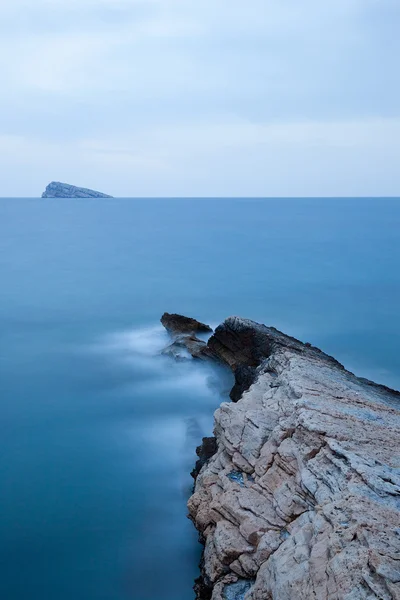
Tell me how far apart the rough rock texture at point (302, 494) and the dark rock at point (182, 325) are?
9135mm

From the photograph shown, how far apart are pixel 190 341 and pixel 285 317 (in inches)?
289

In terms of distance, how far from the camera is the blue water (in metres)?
9.96

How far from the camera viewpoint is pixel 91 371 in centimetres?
1838

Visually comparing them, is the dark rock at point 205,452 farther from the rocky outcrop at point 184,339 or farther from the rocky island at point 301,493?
the rocky outcrop at point 184,339

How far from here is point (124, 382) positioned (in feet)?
57.3

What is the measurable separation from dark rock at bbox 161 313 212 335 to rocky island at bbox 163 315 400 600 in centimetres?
891

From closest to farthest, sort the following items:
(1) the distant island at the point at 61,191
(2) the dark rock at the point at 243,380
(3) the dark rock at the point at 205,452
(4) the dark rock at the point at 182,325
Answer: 1. (3) the dark rock at the point at 205,452
2. (2) the dark rock at the point at 243,380
3. (4) the dark rock at the point at 182,325
4. (1) the distant island at the point at 61,191

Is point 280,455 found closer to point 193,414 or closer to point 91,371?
point 193,414

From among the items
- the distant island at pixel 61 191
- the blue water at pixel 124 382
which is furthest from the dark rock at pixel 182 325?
the distant island at pixel 61 191

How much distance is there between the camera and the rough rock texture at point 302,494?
5.83 meters

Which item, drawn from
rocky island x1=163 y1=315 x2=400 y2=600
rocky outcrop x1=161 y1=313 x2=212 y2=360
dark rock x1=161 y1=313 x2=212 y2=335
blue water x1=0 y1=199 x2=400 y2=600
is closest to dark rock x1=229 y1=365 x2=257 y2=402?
rocky island x1=163 y1=315 x2=400 y2=600

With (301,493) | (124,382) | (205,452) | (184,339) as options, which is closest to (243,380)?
(205,452)

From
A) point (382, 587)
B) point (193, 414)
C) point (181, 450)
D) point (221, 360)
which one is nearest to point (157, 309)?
point (221, 360)

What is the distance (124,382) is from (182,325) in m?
4.27
